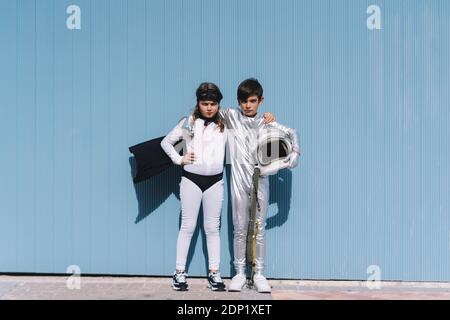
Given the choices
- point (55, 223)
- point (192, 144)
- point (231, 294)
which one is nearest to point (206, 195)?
point (192, 144)

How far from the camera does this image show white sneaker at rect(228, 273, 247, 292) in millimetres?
5449

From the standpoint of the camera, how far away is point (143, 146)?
18.6 ft

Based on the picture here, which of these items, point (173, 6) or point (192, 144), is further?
point (173, 6)

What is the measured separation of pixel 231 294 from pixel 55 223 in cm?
159

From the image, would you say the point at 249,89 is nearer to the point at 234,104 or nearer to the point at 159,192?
the point at 234,104

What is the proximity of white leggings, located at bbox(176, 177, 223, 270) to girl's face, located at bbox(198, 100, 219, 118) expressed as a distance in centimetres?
51

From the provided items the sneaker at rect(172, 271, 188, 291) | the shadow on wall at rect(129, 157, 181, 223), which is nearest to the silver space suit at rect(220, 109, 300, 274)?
the sneaker at rect(172, 271, 188, 291)

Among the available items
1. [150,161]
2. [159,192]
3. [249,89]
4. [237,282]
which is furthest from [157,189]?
[249,89]

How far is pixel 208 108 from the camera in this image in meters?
5.45

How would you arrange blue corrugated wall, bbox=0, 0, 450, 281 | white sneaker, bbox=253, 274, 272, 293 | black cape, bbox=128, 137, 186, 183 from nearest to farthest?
white sneaker, bbox=253, 274, 272, 293 → black cape, bbox=128, 137, 186, 183 → blue corrugated wall, bbox=0, 0, 450, 281

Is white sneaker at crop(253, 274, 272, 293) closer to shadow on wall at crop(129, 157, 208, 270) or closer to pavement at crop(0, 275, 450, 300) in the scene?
pavement at crop(0, 275, 450, 300)

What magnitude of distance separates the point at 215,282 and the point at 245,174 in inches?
33.4
